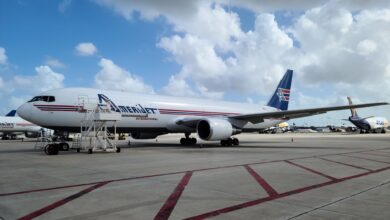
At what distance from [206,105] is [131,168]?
14647mm

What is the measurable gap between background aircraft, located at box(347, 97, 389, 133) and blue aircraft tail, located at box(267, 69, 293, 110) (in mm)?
36769

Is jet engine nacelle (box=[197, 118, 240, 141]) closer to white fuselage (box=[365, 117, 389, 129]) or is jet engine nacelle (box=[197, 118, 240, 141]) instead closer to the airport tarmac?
the airport tarmac

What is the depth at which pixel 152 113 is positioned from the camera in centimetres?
2081

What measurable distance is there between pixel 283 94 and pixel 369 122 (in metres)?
41.7

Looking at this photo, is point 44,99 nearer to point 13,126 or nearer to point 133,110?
point 133,110

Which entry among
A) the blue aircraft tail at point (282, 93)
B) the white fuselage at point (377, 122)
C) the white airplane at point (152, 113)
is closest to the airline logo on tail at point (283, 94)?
the blue aircraft tail at point (282, 93)

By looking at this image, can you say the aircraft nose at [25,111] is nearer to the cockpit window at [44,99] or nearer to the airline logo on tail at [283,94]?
the cockpit window at [44,99]

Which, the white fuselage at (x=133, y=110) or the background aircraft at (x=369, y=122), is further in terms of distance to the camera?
the background aircraft at (x=369, y=122)

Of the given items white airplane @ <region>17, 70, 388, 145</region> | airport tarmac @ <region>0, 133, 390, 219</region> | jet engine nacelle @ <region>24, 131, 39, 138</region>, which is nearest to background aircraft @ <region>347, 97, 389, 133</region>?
white airplane @ <region>17, 70, 388, 145</region>

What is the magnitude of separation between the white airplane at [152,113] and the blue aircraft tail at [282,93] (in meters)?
3.21

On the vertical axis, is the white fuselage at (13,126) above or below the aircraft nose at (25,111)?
above

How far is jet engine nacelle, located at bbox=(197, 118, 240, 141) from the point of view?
19.9 m

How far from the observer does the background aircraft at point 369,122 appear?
6259cm

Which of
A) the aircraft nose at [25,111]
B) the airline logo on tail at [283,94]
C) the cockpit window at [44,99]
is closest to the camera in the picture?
the aircraft nose at [25,111]
